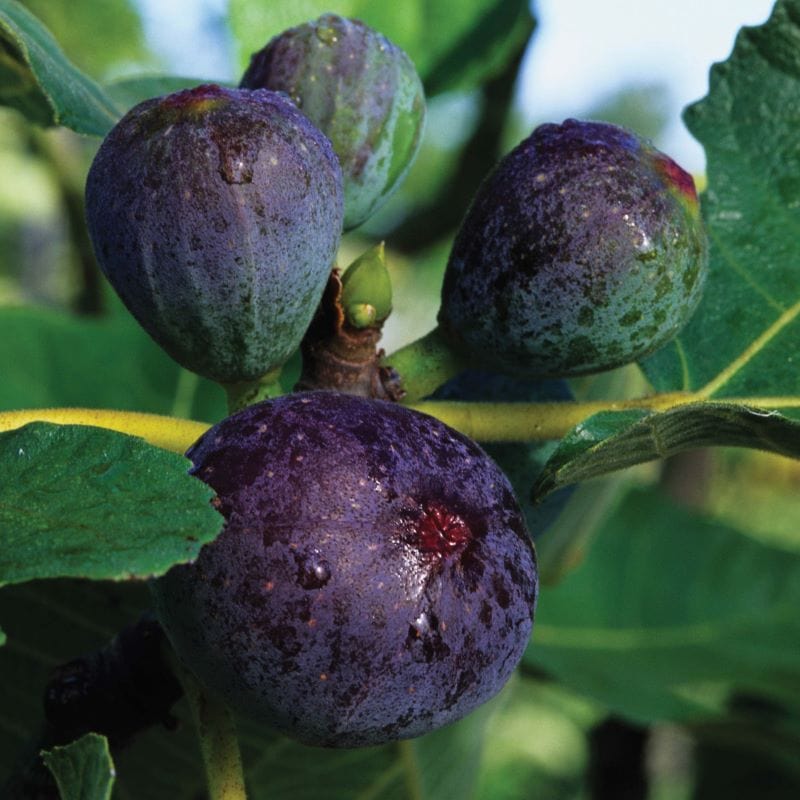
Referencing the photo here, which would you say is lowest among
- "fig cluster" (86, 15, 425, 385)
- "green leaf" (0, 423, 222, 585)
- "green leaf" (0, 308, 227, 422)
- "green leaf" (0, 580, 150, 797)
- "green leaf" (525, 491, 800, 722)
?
"green leaf" (525, 491, 800, 722)

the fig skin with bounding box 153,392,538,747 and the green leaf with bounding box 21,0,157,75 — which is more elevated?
the fig skin with bounding box 153,392,538,747

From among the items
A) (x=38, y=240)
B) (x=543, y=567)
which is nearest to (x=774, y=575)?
(x=543, y=567)

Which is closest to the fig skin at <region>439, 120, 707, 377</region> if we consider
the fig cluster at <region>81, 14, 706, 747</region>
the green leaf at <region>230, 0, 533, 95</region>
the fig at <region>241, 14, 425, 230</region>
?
the fig cluster at <region>81, 14, 706, 747</region>

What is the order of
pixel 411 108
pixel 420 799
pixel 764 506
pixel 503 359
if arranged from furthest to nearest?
pixel 764 506 < pixel 420 799 < pixel 411 108 < pixel 503 359

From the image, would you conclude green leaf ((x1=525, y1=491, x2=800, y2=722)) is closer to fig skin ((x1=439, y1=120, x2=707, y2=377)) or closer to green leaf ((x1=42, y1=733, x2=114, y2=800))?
fig skin ((x1=439, y1=120, x2=707, y2=377))

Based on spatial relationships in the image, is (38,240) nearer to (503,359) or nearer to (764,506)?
(503,359)

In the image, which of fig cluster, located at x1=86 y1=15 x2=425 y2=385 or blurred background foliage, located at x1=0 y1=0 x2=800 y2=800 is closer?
fig cluster, located at x1=86 y1=15 x2=425 y2=385

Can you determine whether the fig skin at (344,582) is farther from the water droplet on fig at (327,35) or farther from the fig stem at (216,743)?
the water droplet on fig at (327,35)
